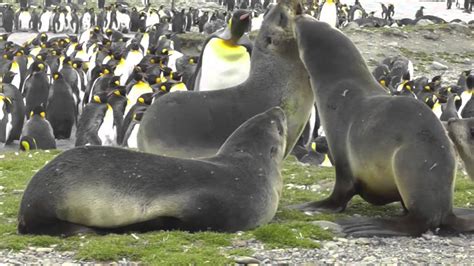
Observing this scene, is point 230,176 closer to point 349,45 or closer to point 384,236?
point 384,236

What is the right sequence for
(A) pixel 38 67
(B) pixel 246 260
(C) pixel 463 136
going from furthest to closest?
(A) pixel 38 67, (C) pixel 463 136, (B) pixel 246 260

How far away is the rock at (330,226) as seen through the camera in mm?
5145

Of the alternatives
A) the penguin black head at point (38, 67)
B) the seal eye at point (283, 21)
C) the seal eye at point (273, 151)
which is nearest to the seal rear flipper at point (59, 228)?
the seal eye at point (273, 151)

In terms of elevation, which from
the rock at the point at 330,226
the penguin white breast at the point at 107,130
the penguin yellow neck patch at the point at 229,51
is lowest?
the penguin white breast at the point at 107,130

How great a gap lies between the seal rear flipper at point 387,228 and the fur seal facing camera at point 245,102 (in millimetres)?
1672

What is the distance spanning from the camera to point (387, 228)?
508 cm

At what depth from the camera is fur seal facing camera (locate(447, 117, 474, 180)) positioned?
6.19 meters

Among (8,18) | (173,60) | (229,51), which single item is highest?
(229,51)

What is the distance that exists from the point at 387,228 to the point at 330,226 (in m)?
0.35

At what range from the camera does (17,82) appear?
60.9 ft

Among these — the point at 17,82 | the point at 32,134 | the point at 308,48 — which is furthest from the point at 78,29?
the point at 308,48

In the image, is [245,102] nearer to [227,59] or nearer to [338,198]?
[338,198]

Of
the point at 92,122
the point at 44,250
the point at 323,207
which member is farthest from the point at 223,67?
the point at 44,250

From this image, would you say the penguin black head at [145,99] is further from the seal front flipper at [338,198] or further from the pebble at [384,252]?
the pebble at [384,252]
